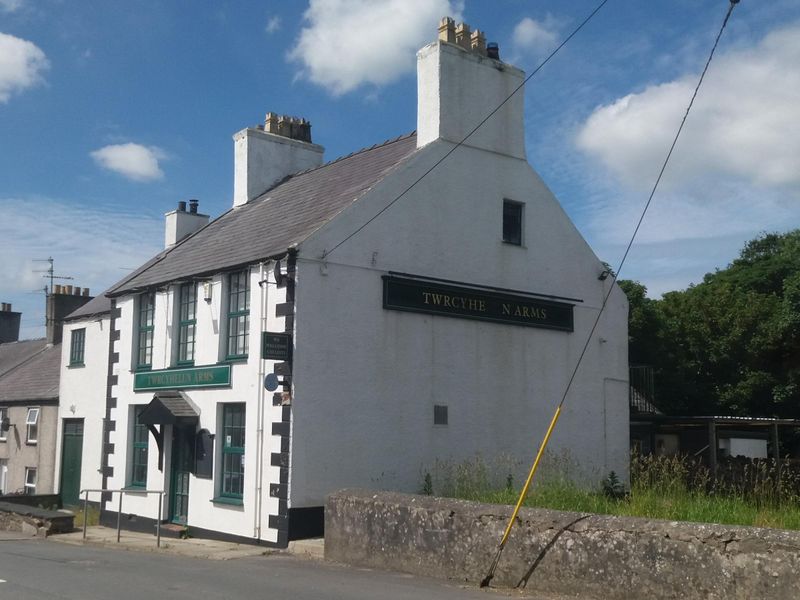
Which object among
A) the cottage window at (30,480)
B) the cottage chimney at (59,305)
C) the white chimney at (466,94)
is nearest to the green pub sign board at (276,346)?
the white chimney at (466,94)

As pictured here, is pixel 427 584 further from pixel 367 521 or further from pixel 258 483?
pixel 258 483

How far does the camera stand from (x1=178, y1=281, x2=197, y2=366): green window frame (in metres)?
19.0

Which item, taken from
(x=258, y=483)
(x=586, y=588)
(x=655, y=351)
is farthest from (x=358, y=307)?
(x=655, y=351)

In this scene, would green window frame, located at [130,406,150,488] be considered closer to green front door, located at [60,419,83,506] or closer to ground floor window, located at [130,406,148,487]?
ground floor window, located at [130,406,148,487]

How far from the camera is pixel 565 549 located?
406 inches

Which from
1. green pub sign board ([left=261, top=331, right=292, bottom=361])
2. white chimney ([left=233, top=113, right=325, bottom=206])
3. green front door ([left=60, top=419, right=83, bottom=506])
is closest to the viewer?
green pub sign board ([left=261, top=331, right=292, bottom=361])

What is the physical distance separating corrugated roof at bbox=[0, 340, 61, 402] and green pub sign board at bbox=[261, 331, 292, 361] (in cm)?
1400

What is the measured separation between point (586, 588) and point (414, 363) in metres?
7.54

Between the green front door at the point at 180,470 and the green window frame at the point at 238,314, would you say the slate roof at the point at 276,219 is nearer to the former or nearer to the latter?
the green window frame at the point at 238,314

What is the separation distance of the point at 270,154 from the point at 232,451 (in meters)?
9.53

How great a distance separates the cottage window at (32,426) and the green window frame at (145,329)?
8491 mm

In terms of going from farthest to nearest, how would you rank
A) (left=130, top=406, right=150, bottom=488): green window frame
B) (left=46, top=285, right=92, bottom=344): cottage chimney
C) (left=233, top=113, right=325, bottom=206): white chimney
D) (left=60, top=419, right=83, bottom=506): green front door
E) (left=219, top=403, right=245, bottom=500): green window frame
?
(left=46, top=285, right=92, bottom=344): cottage chimney, (left=60, top=419, right=83, bottom=506): green front door, (left=233, top=113, right=325, bottom=206): white chimney, (left=130, top=406, right=150, bottom=488): green window frame, (left=219, top=403, right=245, bottom=500): green window frame

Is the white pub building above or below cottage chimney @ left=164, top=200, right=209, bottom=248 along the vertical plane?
below

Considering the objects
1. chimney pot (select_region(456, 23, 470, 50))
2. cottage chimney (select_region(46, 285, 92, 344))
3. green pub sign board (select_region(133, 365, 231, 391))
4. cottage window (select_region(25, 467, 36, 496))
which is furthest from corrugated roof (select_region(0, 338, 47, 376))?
chimney pot (select_region(456, 23, 470, 50))
